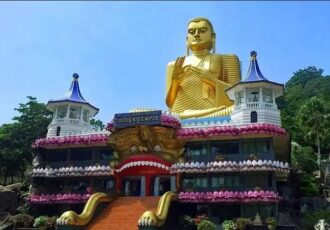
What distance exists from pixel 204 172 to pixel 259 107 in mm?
5974

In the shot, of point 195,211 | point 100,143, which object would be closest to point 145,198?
point 195,211

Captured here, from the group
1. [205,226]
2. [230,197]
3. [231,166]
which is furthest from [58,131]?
[205,226]

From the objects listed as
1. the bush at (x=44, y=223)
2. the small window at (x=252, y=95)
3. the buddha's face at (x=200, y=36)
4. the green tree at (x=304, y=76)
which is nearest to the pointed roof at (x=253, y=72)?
the small window at (x=252, y=95)

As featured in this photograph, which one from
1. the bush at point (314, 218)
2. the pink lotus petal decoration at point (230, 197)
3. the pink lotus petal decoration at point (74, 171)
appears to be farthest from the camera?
the pink lotus petal decoration at point (74, 171)

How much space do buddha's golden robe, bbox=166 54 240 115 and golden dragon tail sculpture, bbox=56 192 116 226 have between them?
11.8 m

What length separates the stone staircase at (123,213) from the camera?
81.6 feet

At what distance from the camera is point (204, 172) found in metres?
27.6

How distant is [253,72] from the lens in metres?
30.3

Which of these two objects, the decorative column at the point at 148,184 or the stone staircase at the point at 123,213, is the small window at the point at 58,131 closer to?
the stone staircase at the point at 123,213

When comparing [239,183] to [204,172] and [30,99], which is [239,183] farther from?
[30,99]

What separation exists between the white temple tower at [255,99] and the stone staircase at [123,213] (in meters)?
8.46

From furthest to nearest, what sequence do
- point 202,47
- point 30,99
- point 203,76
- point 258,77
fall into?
1. point 30,99
2. point 202,47
3. point 203,76
4. point 258,77

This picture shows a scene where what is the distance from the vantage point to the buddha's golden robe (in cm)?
3562

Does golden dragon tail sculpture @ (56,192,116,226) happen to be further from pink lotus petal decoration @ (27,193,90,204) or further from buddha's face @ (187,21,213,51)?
buddha's face @ (187,21,213,51)
